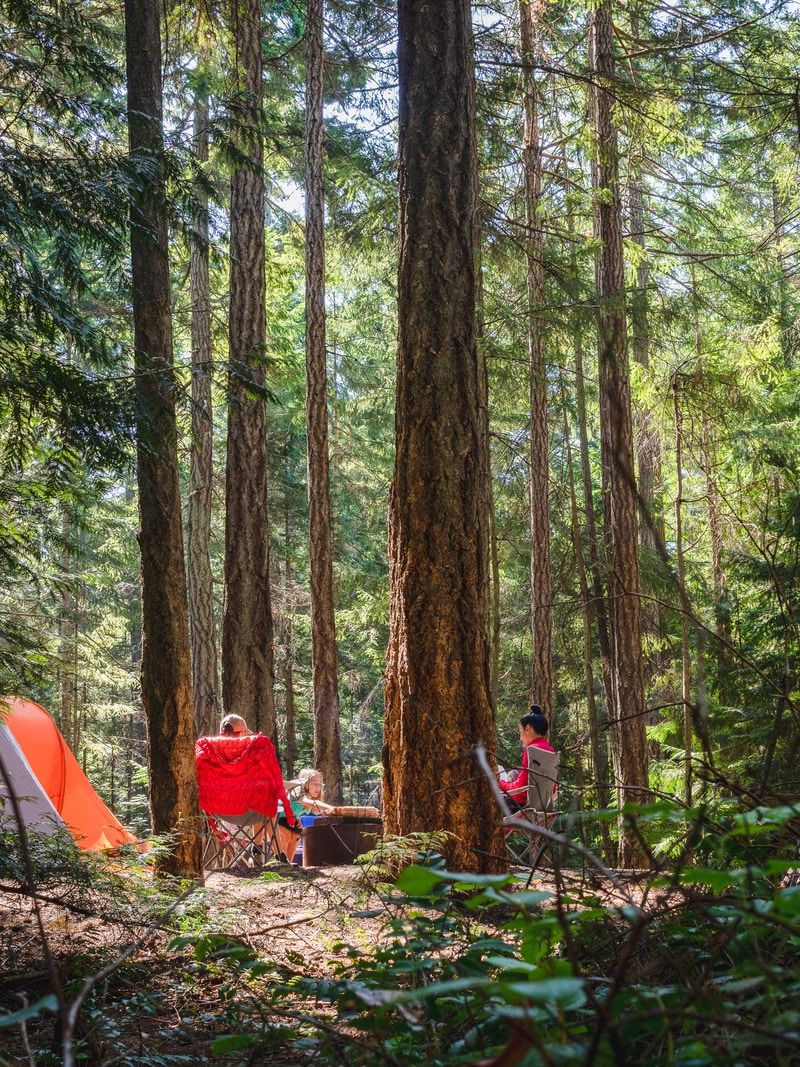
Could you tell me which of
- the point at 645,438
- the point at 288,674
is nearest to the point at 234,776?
the point at 645,438

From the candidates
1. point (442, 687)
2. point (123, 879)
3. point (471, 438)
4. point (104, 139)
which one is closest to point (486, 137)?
point (104, 139)

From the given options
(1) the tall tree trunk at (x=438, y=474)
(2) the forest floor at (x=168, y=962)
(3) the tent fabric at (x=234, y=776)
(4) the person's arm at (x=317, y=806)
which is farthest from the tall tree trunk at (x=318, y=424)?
(1) the tall tree trunk at (x=438, y=474)

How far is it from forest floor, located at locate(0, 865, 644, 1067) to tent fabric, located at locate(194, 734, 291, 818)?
273 centimetres

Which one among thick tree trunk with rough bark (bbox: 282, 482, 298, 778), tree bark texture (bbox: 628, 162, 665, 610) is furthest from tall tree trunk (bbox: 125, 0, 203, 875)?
thick tree trunk with rough bark (bbox: 282, 482, 298, 778)

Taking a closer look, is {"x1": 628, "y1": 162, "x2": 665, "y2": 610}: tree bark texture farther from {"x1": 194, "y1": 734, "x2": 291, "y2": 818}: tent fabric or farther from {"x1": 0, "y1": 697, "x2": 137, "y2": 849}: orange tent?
{"x1": 0, "y1": 697, "x2": 137, "y2": 849}: orange tent

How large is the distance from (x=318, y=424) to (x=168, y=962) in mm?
8022

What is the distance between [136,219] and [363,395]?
12.1 meters

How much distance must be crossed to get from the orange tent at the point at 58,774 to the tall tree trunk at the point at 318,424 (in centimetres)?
260

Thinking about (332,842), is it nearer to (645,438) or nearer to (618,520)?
(618,520)

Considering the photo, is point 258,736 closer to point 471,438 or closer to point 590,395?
point 471,438

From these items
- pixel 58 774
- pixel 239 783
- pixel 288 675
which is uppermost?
pixel 288 675

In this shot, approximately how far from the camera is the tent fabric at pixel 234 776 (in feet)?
27.5

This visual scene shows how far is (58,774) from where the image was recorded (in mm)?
10336

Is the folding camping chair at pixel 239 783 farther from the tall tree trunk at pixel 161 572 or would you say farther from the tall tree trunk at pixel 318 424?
the tall tree trunk at pixel 318 424
